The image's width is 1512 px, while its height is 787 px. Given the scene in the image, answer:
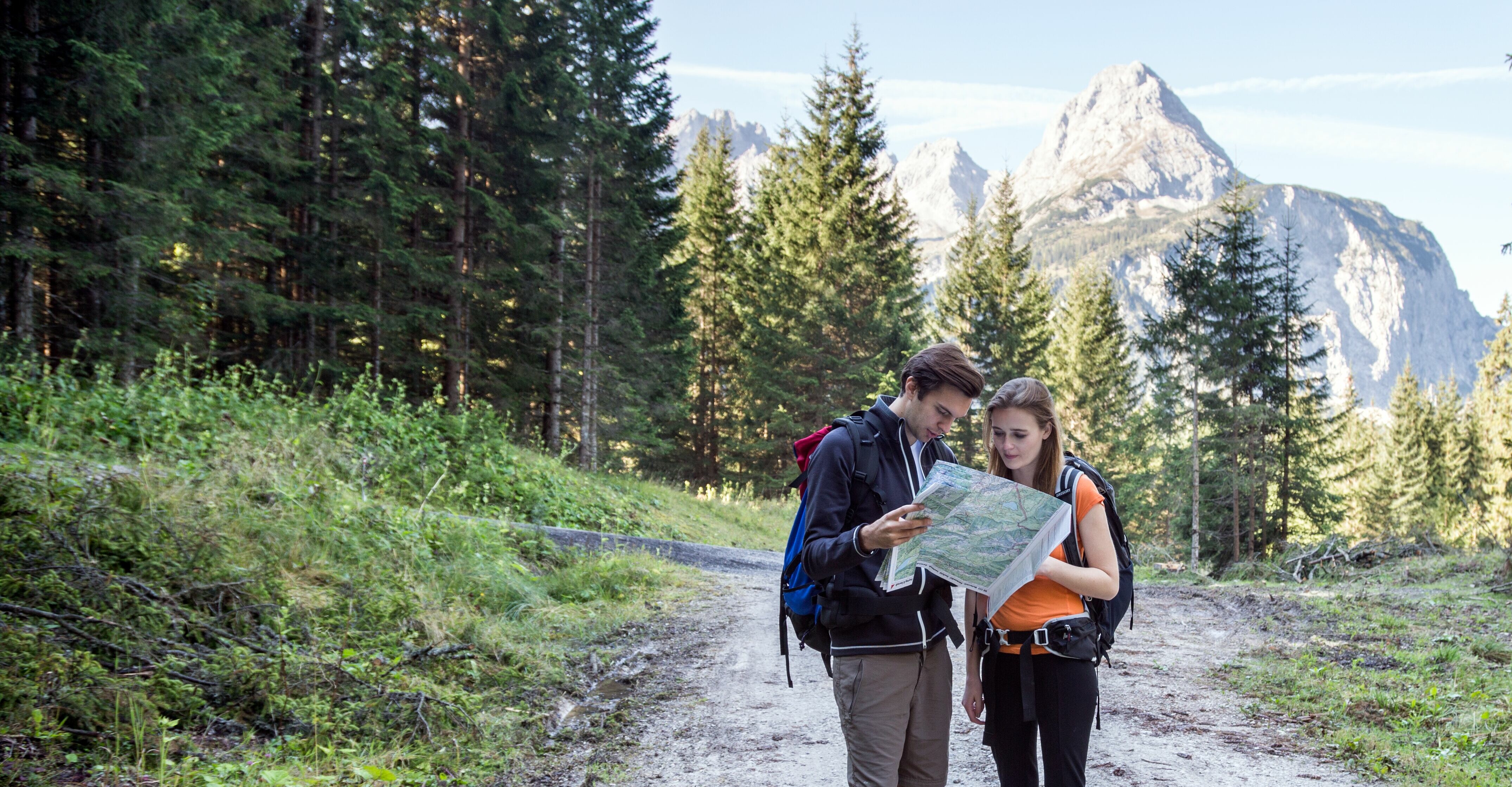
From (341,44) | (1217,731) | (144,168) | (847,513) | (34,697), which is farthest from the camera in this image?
(341,44)

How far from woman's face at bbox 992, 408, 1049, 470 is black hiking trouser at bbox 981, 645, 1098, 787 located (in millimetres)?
602

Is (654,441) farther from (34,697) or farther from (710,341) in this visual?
(34,697)

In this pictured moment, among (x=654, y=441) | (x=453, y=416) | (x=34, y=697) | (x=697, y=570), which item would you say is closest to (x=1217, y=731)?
(x=34, y=697)

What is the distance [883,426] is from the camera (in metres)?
2.43

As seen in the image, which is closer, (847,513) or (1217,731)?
(847,513)

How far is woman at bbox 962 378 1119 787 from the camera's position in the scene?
2.40 metres

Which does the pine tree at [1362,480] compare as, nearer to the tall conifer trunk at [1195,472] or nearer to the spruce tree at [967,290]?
the tall conifer trunk at [1195,472]

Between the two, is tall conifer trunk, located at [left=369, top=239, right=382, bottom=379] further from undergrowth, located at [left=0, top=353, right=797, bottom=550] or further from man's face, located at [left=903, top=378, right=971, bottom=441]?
man's face, located at [left=903, top=378, right=971, bottom=441]

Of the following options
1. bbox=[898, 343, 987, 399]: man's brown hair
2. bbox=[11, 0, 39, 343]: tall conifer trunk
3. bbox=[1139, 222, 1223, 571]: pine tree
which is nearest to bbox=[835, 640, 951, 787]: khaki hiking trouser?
bbox=[898, 343, 987, 399]: man's brown hair

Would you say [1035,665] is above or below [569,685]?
above

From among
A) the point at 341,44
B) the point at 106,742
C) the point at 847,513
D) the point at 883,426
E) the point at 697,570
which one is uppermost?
the point at 341,44

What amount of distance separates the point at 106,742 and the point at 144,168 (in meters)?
8.37

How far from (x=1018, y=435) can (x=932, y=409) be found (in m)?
0.33

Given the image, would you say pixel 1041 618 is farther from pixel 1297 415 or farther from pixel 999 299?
pixel 999 299
